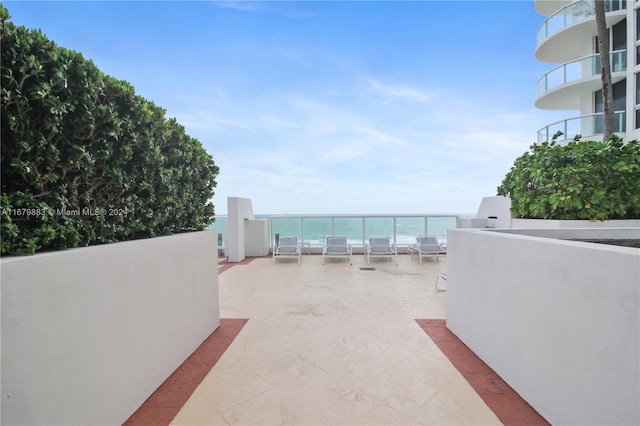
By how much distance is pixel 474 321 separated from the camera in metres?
2.84

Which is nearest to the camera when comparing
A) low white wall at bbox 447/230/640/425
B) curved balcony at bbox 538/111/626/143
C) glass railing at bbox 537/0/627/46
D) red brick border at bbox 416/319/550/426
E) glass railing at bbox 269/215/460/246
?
low white wall at bbox 447/230/640/425

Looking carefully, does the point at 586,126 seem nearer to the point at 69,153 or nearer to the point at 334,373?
the point at 334,373

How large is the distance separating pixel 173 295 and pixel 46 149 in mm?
1580

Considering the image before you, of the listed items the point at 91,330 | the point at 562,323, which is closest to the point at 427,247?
the point at 562,323

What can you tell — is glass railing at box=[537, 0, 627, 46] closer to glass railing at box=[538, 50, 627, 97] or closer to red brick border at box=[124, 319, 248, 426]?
glass railing at box=[538, 50, 627, 97]

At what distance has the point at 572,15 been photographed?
12.4m

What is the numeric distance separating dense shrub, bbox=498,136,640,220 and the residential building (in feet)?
36.6

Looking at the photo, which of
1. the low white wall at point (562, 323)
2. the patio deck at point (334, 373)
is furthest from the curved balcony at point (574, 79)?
the low white wall at point (562, 323)

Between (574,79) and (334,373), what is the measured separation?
17298 millimetres

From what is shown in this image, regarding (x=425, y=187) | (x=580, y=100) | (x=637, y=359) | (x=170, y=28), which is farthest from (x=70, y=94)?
(x=580, y=100)

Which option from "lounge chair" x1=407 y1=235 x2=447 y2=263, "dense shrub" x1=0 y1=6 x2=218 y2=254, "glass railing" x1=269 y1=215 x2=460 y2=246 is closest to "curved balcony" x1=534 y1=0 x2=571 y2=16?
"glass railing" x1=269 y1=215 x2=460 y2=246

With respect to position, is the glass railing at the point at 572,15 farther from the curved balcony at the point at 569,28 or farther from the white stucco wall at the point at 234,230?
the white stucco wall at the point at 234,230

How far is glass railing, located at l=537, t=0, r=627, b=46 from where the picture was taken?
11562mm

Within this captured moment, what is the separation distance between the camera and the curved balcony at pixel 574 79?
11.4 metres
